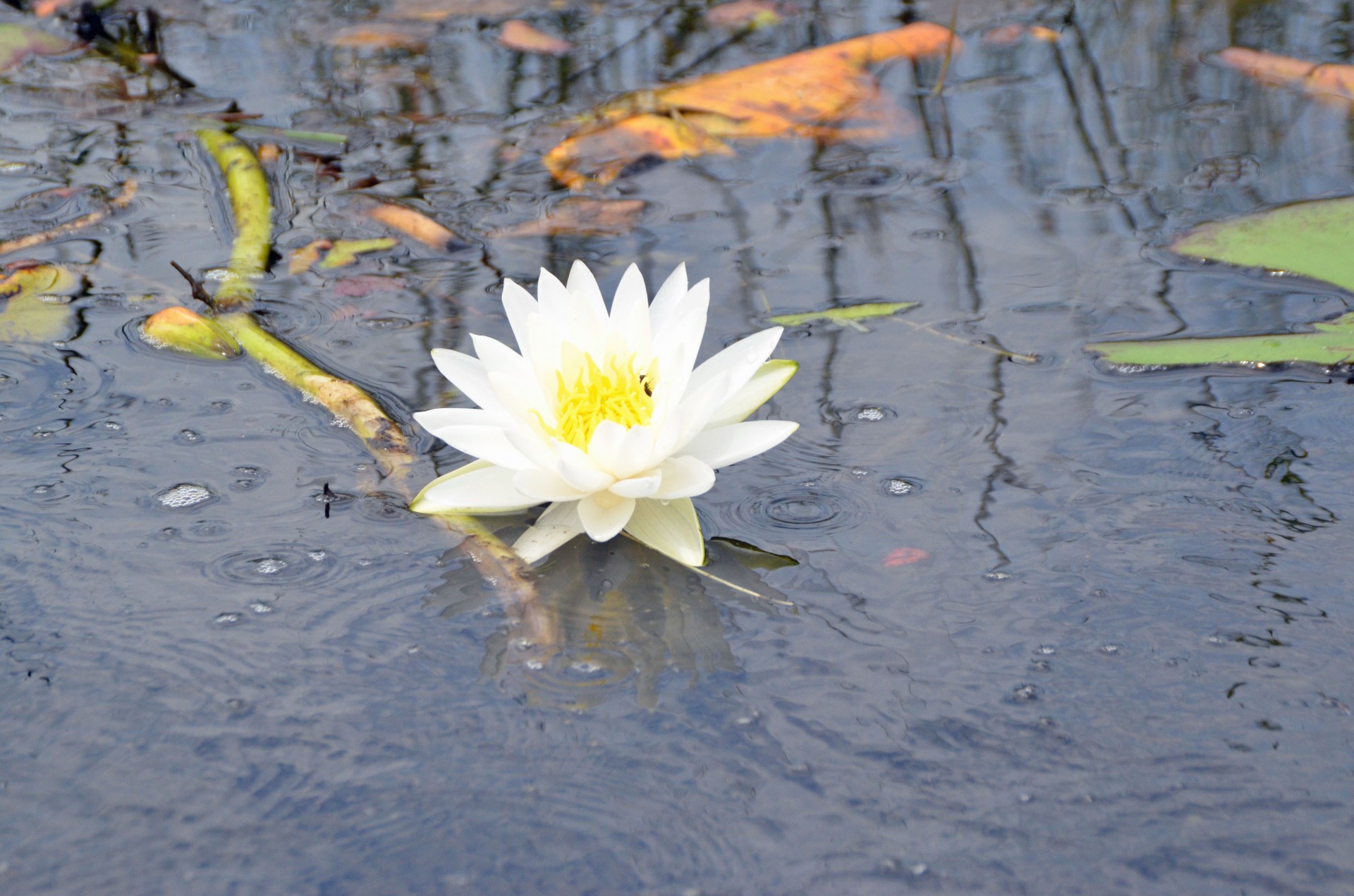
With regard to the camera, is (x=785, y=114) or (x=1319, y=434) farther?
(x=785, y=114)

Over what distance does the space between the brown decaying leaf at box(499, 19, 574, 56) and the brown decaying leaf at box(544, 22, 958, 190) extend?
0.65 meters

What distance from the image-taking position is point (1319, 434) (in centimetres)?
183

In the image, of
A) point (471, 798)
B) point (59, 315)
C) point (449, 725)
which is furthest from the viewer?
point (59, 315)

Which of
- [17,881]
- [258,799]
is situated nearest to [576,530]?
[258,799]

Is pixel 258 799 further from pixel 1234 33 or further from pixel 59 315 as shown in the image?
pixel 1234 33

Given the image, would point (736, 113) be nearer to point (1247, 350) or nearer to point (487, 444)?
point (1247, 350)

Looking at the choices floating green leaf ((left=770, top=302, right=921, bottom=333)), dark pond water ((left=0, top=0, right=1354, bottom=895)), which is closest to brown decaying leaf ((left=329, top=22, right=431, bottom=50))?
dark pond water ((left=0, top=0, right=1354, bottom=895))

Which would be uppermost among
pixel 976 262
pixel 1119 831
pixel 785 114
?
pixel 785 114

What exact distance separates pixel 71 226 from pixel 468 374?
158 centimetres

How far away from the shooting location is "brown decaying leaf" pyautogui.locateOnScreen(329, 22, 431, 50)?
384cm

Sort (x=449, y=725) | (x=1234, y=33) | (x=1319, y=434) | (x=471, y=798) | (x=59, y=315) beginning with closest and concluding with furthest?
(x=471, y=798), (x=449, y=725), (x=1319, y=434), (x=59, y=315), (x=1234, y=33)

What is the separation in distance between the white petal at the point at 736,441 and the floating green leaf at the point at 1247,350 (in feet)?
2.65

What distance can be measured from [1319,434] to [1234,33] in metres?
2.39

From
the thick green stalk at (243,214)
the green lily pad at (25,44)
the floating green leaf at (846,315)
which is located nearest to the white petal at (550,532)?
the floating green leaf at (846,315)
